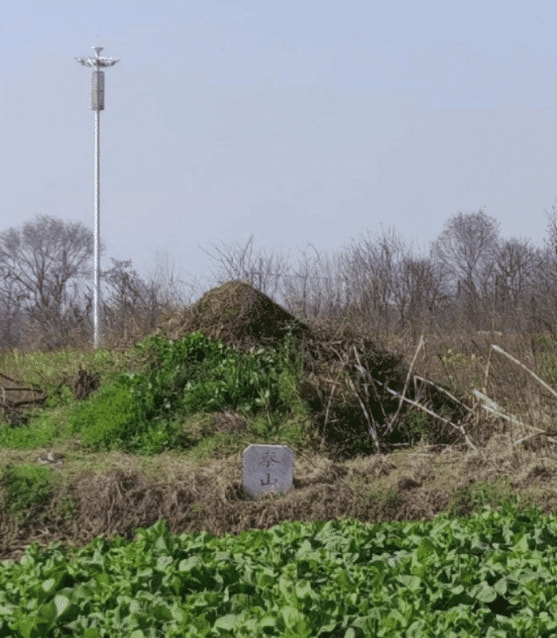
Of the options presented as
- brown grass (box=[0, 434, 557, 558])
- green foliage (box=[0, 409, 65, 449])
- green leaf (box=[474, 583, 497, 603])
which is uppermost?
green foliage (box=[0, 409, 65, 449])

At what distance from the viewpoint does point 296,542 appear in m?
4.66

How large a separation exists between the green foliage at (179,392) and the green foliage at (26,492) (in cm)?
125

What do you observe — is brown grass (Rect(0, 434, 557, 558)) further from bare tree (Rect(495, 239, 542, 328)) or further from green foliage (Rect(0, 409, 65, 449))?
bare tree (Rect(495, 239, 542, 328))

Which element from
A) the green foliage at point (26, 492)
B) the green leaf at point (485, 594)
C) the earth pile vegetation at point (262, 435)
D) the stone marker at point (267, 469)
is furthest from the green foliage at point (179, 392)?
the green leaf at point (485, 594)

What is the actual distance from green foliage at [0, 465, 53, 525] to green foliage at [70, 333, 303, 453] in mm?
1247

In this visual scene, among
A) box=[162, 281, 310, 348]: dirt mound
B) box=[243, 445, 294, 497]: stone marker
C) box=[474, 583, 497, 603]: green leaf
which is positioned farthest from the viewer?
box=[162, 281, 310, 348]: dirt mound

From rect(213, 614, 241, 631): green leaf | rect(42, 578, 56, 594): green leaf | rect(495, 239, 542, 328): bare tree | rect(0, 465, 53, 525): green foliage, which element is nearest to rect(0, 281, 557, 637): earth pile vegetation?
rect(0, 465, 53, 525): green foliage

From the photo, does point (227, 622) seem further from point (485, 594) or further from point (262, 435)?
point (262, 435)

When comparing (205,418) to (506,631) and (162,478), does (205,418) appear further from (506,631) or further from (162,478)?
(506,631)

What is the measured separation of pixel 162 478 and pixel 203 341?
2.65 metres

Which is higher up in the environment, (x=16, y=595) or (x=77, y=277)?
(x=77, y=277)

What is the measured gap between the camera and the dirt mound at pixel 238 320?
10602 millimetres

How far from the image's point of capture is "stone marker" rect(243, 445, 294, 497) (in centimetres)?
785

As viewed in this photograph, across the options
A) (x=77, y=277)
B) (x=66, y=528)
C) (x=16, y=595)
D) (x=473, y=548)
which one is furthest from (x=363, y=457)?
(x=77, y=277)
